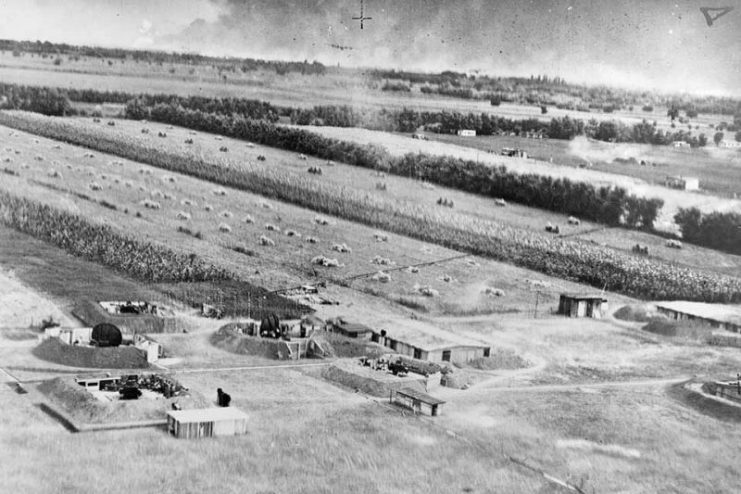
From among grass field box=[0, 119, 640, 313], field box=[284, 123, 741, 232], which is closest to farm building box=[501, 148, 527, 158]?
field box=[284, 123, 741, 232]

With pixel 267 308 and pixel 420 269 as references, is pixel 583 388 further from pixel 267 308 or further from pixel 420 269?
pixel 267 308

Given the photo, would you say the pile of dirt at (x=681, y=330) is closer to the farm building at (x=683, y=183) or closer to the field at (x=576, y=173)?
the field at (x=576, y=173)

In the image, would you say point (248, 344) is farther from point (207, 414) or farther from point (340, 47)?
point (340, 47)

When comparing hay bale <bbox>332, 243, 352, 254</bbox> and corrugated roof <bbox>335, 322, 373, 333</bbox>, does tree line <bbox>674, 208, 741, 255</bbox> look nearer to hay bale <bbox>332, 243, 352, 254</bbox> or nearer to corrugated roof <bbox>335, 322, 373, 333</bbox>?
hay bale <bbox>332, 243, 352, 254</bbox>

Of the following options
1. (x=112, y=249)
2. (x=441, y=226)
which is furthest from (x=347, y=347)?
(x=112, y=249)

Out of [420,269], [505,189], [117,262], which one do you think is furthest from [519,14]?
[117,262]
